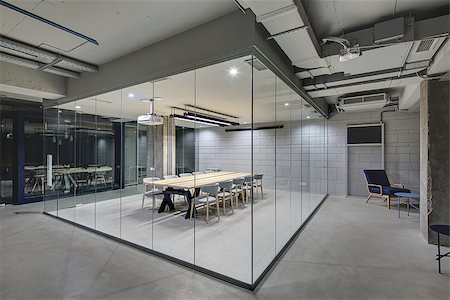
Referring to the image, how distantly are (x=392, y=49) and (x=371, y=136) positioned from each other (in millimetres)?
4545

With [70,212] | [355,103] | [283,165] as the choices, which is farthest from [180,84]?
[355,103]

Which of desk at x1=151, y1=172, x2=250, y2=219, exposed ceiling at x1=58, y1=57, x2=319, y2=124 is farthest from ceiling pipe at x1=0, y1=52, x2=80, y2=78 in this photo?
desk at x1=151, y1=172, x2=250, y2=219

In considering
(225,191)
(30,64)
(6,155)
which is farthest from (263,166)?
(6,155)

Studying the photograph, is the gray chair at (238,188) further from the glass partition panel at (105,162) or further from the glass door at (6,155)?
the glass door at (6,155)

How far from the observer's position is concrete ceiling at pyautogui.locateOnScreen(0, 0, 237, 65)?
2361 mm

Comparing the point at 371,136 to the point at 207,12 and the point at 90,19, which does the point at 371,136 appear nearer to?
the point at 207,12

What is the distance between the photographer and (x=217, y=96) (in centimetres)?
360

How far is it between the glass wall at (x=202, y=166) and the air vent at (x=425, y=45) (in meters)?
1.62

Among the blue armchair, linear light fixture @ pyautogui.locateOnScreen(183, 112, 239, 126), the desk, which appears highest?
linear light fixture @ pyautogui.locateOnScreen(183, 112, 239, 126)

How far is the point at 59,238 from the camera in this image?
3.68m

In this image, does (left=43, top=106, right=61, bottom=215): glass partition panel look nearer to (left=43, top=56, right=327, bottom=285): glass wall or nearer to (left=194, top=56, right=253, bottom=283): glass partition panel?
(left=43, top=56, right=327, bottom=285): glass wall

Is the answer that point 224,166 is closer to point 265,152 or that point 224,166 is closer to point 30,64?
point 265,152

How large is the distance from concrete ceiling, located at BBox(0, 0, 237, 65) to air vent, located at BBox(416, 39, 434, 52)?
2.21 m

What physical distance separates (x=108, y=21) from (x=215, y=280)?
327cm
